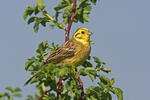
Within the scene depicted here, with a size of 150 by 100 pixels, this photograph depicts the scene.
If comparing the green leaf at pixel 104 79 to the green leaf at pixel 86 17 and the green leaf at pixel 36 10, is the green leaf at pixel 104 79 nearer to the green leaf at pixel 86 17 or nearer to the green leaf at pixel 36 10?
the green leaf at pixel 86 17

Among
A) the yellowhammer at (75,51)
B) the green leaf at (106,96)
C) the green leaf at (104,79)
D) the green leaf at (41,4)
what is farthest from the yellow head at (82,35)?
the green leaf at (106,96)

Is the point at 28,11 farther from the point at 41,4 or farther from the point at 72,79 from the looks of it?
the point at 72,79

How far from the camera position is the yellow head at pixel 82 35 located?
9023 millimetres

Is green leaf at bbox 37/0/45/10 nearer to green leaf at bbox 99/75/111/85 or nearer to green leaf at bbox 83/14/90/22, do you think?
green leaf at bbox 83/14/90/22

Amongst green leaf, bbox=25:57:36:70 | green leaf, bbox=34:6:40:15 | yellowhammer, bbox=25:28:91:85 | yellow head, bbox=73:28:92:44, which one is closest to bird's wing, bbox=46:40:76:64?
yellowhammer, bbox=25:28:91:85

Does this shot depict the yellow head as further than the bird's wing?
Yes

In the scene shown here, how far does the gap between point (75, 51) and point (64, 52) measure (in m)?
0.49

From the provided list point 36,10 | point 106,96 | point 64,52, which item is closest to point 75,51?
point 64,52

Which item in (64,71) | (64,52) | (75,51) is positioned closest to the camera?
(64,71)

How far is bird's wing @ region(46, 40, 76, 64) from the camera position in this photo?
25.5 feet

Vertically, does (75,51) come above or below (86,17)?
below

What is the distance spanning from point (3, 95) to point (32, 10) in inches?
102

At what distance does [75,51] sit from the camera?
875 cm

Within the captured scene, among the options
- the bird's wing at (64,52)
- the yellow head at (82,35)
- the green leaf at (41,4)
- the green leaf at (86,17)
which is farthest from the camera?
the yellow head at (82,35)
